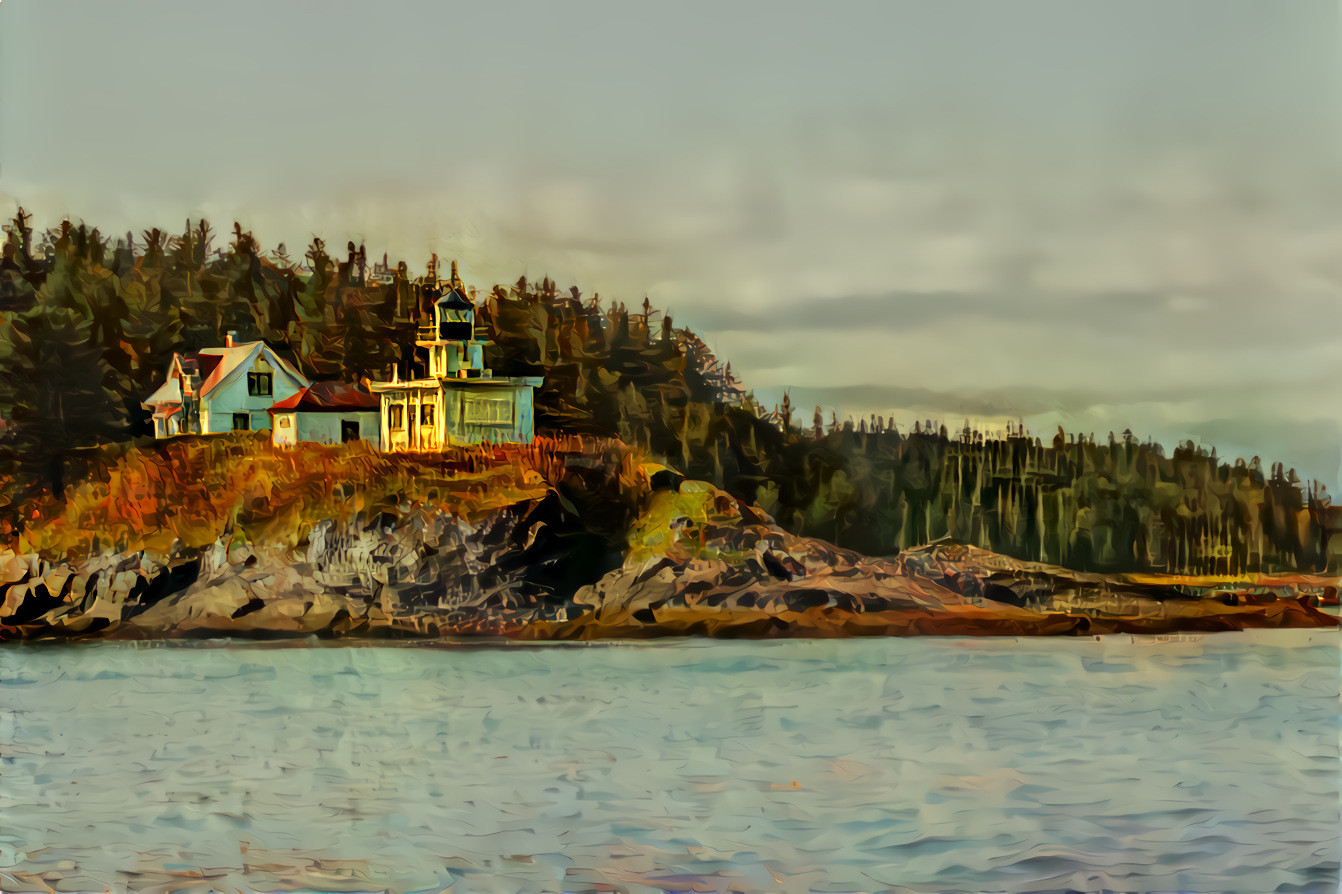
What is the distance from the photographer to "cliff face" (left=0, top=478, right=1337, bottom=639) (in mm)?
25250

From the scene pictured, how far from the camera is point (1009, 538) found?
90.4ft

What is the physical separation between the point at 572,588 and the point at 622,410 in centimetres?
806

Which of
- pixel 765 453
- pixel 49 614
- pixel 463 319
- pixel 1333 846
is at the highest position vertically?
pixel 463 319

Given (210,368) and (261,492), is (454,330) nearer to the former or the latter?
(261,492)

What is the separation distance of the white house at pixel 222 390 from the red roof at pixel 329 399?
75 centimetres

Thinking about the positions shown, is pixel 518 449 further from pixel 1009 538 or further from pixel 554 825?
pixel 554 825

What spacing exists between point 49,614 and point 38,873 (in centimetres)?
1412

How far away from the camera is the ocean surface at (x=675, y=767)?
12961mm

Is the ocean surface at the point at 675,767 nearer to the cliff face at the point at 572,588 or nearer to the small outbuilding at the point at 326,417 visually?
the cliff face at the point at 572,588

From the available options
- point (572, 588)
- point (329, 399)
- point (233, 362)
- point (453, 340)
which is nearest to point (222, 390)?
point (233, 362)

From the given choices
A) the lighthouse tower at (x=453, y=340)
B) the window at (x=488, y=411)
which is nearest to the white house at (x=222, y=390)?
the lighthouse tower at (x=453, y=340)

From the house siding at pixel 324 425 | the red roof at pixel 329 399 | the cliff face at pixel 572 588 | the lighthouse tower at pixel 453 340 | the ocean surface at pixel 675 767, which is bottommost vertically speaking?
the ocean surface at pixel 675 767

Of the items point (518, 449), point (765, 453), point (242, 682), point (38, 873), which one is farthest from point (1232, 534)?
point (38, 873)

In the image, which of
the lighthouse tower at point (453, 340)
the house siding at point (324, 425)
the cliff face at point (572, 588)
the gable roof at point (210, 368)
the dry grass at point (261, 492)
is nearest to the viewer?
the cliff face at point (572, 588)
